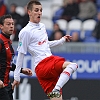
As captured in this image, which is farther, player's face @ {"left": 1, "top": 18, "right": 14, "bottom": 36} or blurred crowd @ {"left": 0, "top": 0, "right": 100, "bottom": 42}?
blurred crowd @ {"left": 0, "top": 0, "right": 100, "bottom": 42}

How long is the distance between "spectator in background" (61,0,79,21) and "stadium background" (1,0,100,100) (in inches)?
145

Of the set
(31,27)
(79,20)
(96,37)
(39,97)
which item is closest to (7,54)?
(31,27)

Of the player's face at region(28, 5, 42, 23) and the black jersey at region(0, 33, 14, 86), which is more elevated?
the player's face at region(28, 5, 42, 23)

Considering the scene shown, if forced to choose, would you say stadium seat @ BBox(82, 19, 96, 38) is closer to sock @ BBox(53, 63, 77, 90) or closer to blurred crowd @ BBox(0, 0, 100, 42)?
blurred crowd @ BBox(0, 0, 100, 42)

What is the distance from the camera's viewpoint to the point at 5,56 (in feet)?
27.0

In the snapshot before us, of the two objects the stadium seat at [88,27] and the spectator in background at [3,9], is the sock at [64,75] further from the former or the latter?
the spectator in background at [3,9]

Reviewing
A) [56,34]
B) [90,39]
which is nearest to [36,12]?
[56,34]

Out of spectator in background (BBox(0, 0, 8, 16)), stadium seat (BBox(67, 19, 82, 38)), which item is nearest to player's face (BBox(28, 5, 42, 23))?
stadium seat (BBox(67, 19, 82, 38))

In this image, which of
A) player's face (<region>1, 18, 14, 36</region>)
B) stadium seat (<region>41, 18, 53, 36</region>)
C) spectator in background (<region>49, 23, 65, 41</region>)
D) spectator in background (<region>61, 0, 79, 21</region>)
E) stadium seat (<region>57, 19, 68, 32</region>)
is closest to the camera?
player's face (<region>1, 18, 14, 36</region>)

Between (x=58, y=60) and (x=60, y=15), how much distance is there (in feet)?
28.8

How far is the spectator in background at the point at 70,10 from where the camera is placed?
16375mm

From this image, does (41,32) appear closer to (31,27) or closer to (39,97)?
(31,27)

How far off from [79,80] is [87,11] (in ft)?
13.9

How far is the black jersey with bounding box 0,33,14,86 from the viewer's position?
27.0ft
